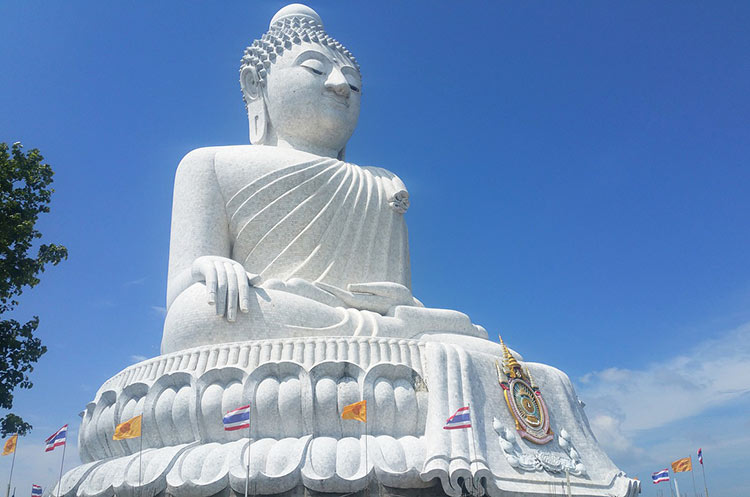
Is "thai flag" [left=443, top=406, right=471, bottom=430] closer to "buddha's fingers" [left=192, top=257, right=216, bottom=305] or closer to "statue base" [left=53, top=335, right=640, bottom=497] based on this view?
"statue base" [left=53, top=335, right=640, bottom=497]

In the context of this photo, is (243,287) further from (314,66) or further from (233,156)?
(314,66)

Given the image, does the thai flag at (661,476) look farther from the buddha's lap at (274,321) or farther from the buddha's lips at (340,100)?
the buddha's lips at (340,100)

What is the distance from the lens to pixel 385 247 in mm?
10477

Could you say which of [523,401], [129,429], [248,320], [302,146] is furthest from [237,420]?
[302,146]

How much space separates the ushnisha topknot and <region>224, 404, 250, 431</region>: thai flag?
6551 mm

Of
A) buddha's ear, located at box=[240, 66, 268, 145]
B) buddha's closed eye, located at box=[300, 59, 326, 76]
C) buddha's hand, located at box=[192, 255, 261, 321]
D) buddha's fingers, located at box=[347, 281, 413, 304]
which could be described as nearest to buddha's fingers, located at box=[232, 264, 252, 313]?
buddha's hand, located at box=[192, 255, 261, 321]

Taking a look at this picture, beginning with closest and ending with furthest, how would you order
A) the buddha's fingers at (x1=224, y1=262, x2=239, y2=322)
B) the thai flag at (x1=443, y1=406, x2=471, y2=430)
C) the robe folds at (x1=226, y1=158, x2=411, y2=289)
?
the thai flag at (x1=443, y1=406, x2=471, y2=430), the buddha's fingers at (x1=224, y1=262, x2=239, y2=322), the robe folds at (x1=226, y1=158, x2=411, y2=289)

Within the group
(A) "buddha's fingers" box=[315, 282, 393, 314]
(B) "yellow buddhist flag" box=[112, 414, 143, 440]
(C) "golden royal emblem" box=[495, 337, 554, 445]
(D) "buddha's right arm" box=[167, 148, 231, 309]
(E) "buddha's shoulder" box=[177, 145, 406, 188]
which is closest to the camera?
(B) "yellow buddhist flag" box=[112, 414, 143, 440]

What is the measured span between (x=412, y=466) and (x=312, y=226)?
4272mm

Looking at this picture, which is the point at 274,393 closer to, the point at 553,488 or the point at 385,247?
the point at 553,488

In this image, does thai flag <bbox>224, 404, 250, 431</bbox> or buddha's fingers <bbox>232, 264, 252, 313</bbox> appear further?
buddha's fingers <bbox>232, 264, 252, 313</bbox>

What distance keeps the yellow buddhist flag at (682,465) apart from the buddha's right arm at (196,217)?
6793mm

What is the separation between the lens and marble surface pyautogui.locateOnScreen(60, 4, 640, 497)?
6738mm

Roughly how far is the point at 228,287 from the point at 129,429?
187 cm
